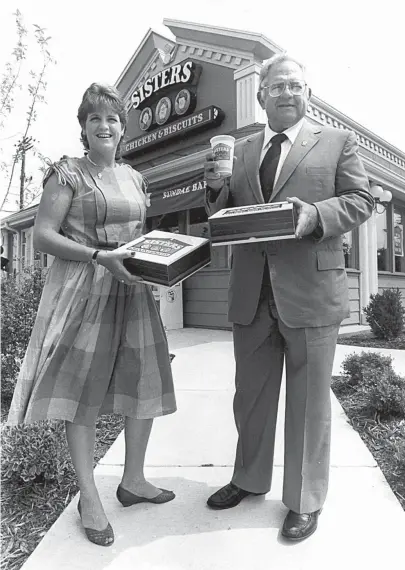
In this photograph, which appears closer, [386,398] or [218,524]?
[218,524]

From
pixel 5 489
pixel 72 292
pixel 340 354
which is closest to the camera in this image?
pixel 72 292

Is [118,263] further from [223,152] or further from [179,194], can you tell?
Result: [179,194]

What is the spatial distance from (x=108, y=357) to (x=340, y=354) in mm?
4316

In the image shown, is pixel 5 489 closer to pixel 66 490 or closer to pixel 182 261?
pixel 66 490

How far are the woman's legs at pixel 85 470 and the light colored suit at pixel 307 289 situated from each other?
2.74ft

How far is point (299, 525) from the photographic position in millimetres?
1938

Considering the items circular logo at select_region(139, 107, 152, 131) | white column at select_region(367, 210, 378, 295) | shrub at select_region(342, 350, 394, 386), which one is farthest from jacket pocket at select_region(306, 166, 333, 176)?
white column at select_region(367, 210, 378, 295)

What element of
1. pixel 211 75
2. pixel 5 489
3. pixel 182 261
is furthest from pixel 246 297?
pixel 211 75

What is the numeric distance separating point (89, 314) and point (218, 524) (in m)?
1.12

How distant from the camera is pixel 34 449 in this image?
241 centimetres

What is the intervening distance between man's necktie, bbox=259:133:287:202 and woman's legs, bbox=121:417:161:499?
1210mm

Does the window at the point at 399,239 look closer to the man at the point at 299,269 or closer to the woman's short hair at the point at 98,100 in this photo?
the man at the point at 299,269

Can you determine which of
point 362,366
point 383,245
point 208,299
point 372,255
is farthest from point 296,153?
point 383,245

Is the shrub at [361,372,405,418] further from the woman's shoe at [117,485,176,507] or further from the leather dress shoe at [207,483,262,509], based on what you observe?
the woman's shoe at [117,485,176,507]
